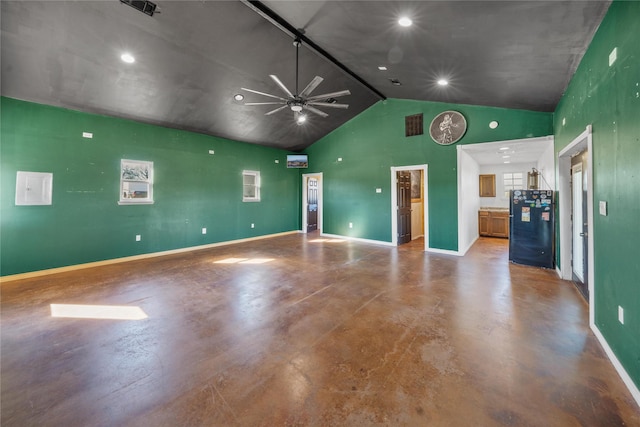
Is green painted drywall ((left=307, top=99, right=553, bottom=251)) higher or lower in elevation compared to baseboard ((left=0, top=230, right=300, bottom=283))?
higher

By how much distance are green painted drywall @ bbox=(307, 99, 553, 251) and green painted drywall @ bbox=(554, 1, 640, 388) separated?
107 inches

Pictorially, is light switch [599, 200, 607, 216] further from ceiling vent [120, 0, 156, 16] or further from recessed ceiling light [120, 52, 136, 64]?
recessed ceiling light [120, 52, 136, 64]

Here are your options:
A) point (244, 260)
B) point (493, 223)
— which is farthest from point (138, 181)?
point (493, 223)

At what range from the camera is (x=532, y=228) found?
4648mm

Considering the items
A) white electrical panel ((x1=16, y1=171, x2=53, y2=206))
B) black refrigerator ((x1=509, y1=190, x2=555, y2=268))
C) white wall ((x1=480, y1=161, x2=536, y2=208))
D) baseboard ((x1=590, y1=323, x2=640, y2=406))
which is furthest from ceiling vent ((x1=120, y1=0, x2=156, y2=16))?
white wall ((x1=480, y1=161, x2=536, y2=208))

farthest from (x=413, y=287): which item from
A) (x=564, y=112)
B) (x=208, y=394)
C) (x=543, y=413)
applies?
(x=564, y=112)

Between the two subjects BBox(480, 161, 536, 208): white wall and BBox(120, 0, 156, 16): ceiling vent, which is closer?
BBox(120, 0, 156, 16): ceiling vent

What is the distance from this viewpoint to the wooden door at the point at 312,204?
31.9 feet

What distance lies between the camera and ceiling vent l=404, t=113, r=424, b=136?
620cm

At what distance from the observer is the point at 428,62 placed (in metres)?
3.88

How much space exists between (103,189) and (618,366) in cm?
745

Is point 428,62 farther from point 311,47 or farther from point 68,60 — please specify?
point 68,60

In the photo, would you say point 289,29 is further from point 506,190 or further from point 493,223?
point 506,190

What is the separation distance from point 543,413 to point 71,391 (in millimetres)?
3106
